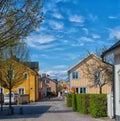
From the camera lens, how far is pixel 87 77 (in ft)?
228

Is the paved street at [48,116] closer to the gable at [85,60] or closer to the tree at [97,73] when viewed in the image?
the tree at [97,73]

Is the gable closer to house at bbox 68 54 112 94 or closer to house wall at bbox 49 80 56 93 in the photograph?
house at bbox 68 54 112 94

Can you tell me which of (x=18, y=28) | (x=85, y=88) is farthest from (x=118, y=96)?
(x=85, y=88)

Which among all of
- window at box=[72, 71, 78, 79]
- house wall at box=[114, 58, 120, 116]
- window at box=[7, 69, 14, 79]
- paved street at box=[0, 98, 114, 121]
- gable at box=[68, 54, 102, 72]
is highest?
gable at box=[68, 54, 102, 72]

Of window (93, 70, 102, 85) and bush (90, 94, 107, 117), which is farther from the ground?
window (93, 70, 102, 85)

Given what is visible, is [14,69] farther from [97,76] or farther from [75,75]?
[75,75]

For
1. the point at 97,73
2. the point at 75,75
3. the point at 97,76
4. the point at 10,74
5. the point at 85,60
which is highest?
the point at 85,60

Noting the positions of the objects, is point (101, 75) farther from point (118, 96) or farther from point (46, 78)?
point (46, 78)

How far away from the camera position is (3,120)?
2902 cm

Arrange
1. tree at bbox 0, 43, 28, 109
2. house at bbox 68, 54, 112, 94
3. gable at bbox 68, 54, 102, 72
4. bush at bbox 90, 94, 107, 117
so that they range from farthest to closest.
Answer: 1. gable at bbox 68, 54, 102, 72
2. house at bbox 68, 54, 112, 94
3. tree at bbox 0, 43, 28, 109
4. bush at bbox 90, 94, 107, 117

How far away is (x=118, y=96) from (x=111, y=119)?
786 cm

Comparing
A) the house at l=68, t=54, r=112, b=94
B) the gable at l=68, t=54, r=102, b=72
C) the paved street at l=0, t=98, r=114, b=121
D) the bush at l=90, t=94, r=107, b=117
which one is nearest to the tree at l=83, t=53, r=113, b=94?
the house at l=68, t=54, r=112, b=94

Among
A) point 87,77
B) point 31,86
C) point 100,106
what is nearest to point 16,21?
point 100,106

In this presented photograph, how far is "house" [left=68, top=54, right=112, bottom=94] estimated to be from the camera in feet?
210
